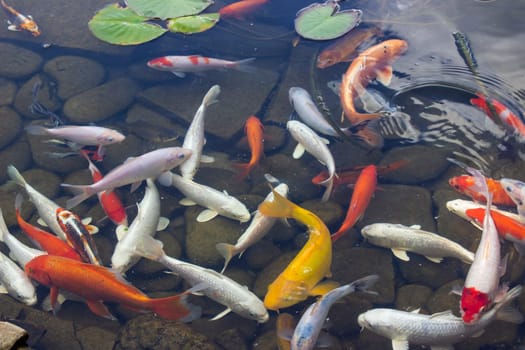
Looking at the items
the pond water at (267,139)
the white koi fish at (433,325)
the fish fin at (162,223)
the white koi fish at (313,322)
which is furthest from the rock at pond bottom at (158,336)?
the white koi fish at (433,325)

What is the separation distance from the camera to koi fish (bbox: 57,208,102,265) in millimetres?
3607

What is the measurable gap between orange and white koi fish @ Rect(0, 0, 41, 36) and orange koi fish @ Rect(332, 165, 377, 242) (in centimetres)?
482

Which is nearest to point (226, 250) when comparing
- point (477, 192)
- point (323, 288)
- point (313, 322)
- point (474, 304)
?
point (323, 288)

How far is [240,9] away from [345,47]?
1631 millimetres

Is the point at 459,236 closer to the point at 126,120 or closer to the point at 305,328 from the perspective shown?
the point at 305,328

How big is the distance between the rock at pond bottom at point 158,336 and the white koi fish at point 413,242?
166 cm

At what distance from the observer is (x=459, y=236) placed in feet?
12.6

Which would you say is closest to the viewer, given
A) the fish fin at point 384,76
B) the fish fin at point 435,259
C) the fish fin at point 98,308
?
the fish fin at point 98,308

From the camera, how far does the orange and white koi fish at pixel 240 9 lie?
5.69 m

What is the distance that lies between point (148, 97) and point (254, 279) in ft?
8.70

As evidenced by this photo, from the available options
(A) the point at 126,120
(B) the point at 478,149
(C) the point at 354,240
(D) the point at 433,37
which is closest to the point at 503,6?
(D) the point at 433,37

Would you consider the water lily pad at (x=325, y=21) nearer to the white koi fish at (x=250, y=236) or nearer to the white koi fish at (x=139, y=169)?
the white koi fish at (x=139, y=169)

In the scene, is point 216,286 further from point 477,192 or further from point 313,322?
point 477,192

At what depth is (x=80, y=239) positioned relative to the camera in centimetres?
362
